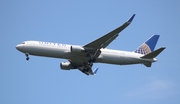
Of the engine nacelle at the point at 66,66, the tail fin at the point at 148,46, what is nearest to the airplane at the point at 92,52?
the tail fin at the point at 148,46

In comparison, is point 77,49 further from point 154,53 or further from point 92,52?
point 154,53

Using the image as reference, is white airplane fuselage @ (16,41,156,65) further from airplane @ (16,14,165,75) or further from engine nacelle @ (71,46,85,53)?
engine nacelle @ (71,46,85,53)

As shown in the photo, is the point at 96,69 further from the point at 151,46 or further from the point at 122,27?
the point at 122,27

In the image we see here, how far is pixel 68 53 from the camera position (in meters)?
49.8

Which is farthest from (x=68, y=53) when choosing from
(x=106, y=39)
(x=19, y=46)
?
(x=19, y=46)

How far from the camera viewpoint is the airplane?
4922cm

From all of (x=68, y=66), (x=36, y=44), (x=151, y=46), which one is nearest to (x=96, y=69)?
(x=68, y=66)

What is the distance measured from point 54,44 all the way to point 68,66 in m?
7.56

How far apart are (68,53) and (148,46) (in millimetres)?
13817

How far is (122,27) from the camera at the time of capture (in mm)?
44594

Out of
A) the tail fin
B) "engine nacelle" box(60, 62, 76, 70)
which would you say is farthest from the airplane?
"engine nacelle" box(60, 62, 76, 70)

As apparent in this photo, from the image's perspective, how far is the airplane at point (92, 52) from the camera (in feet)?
161

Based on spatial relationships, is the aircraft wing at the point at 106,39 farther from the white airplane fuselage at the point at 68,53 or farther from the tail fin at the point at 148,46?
the tail fin at the point at 148,46

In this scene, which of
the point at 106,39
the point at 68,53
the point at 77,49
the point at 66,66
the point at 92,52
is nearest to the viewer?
the point at 106,39
